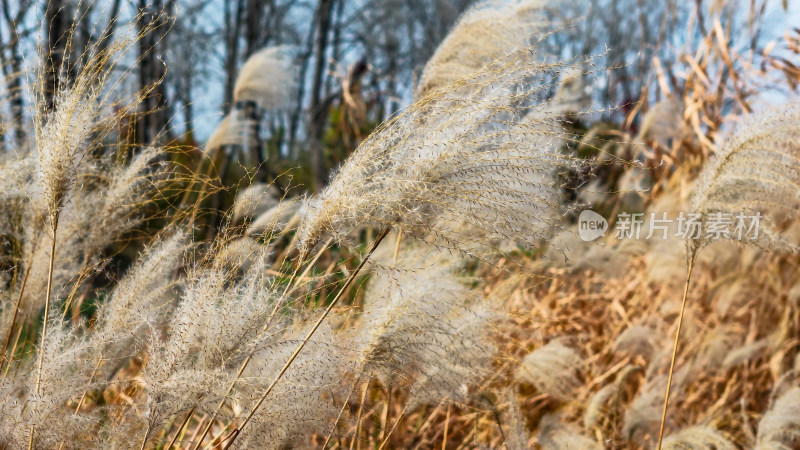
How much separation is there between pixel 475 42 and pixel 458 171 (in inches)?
58.1

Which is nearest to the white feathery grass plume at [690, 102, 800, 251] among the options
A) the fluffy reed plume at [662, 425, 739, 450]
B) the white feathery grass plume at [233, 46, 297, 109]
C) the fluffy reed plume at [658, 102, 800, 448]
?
the fluffy reed plume at [658, 102, 800, 448]

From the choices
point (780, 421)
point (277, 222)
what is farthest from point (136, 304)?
point (780, 421)

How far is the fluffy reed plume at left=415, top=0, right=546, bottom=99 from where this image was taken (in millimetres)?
2379

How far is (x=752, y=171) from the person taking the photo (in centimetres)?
164

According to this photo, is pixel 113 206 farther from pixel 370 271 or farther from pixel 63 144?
pixel 370 271

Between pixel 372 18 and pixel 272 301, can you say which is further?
pixel 372 18

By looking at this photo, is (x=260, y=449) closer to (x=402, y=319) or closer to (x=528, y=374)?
(x=402, y=319)

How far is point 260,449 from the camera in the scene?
127 cm

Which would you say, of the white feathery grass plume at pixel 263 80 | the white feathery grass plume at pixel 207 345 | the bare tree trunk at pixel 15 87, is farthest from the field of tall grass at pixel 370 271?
the white feathery grass plume at pixel 263 80

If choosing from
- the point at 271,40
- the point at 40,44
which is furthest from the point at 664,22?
the point at 271,40

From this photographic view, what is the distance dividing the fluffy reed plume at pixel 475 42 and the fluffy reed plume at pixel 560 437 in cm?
120

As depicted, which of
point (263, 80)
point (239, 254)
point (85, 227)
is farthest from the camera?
point (263, 80)

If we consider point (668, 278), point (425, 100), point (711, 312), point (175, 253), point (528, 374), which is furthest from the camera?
point (711, 312)

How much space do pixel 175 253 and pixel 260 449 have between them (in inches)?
20.3
